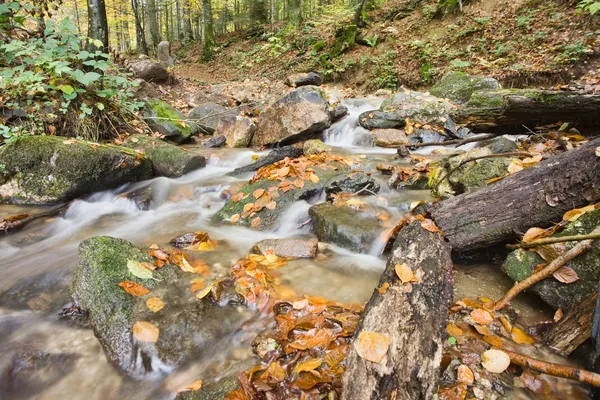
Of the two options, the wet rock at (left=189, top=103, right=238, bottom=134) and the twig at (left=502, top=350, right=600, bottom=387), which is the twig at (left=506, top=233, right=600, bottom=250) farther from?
the wet rock at (left=189, top=103, right=238, bottom=134)

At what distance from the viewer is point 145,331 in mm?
2268

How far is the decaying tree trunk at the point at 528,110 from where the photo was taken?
12.2 feet

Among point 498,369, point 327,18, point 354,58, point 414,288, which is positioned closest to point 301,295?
point 414,288

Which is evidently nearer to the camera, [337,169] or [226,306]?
[226,306]

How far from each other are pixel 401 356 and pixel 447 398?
40 centimetres

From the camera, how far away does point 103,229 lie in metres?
4.57

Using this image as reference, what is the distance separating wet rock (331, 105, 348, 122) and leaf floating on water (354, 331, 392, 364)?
7.32 m

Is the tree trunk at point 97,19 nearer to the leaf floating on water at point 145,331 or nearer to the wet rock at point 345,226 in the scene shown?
the wet rock at point 345,226

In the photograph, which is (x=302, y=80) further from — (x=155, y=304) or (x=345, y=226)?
(x=155, y=304)

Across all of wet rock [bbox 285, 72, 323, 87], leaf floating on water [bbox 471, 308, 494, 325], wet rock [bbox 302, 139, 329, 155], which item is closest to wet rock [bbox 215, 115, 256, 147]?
wet rock [bbox 302, 139, 329, 155]

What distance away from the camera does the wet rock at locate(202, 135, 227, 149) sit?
8038 millimetres

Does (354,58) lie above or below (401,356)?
above

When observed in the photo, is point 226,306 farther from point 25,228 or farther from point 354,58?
point 354,58

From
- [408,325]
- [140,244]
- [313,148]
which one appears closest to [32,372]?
[140,244]
